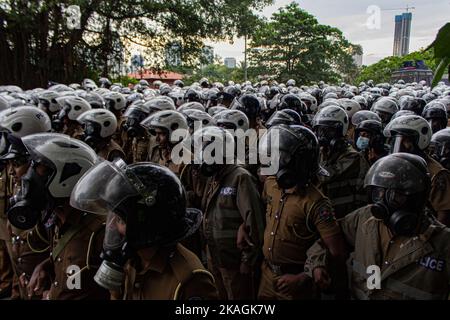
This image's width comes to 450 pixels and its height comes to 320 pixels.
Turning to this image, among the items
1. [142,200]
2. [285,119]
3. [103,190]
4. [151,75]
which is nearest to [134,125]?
[285,119]

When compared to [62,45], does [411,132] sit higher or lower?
lower

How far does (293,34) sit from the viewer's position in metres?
30.2

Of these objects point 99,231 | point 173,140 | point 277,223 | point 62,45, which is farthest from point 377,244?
point 62,45

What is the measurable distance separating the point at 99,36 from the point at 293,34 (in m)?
15.7

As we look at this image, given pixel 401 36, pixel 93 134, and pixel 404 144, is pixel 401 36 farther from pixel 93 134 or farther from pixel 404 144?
pixel 93 134

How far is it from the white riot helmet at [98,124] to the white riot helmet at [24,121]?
780 mm

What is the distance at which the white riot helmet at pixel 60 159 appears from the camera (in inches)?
114

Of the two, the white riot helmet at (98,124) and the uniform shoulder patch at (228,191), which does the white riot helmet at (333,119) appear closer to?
the uniform shoulder patch at (228,191)

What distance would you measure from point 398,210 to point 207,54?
1883 centimetres

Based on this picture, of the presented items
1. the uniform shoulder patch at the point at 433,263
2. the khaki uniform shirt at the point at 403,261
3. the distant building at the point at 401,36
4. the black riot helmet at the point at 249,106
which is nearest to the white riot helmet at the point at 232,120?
the black riot helmet at the point at 249,106

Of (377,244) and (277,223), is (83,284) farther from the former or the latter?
(377,244)

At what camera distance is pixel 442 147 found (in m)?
4.74

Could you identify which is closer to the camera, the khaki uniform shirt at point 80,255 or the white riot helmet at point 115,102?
the khaki uniform shirt at point 80,255

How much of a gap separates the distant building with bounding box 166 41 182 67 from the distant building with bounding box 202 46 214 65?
3.86 ft
